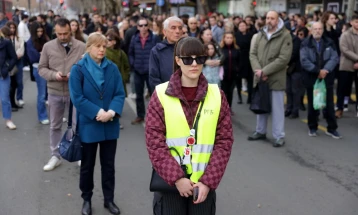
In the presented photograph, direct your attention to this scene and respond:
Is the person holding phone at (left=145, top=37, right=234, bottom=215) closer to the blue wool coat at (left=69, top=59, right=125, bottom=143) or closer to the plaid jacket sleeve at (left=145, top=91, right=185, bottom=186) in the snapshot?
the plaid jacket sleeve at (left=145, top=91, right=185, bottom=186)

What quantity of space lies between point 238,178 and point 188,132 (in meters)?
2.97

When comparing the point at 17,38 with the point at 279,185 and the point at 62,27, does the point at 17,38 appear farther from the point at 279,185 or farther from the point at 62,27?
the point at 279,185

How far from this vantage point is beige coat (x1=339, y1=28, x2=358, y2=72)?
8594mm

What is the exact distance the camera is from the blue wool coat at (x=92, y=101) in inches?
174

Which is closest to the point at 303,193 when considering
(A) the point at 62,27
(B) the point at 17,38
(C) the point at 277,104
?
(C) the point at 277,104

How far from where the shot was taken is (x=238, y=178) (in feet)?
19.0

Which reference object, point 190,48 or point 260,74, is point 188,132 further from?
point 260,74

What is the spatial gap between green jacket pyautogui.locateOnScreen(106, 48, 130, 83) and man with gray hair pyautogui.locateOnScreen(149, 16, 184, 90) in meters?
2.60

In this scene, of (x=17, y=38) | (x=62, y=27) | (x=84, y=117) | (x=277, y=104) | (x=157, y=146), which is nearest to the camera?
(x=157, y=146)

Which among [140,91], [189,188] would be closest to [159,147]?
[189,188]

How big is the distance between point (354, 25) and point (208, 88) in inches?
250

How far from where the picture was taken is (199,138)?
2.99 m

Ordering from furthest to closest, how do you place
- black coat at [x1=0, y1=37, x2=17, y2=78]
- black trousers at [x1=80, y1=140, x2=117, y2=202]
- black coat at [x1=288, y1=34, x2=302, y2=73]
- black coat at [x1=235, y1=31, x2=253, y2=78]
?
black coat at [x1=235, y1=31, x2=253, y2=78]
black coat at [x1=288, y1=34, x2=302, y2=73]
black coat at [x1=0, y1=37, x2=17, y2=78]
black trousers at [x1=80, y1=140, x2=117, y2=202]

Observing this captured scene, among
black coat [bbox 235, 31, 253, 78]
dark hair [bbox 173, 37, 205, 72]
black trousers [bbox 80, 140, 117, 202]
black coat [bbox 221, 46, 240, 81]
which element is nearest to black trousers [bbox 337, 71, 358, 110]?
black coat [bbox 221, 46, 240, 81]
